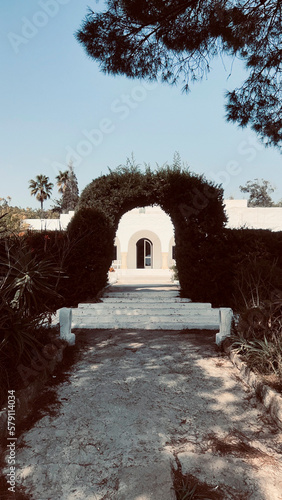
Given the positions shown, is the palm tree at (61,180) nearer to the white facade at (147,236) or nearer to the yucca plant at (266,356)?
the white facade at (147,236)

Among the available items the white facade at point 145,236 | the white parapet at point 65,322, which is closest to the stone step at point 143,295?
the white parapet at point 65,322

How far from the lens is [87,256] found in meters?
8.19

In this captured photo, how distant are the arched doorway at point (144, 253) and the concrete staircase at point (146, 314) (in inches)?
693

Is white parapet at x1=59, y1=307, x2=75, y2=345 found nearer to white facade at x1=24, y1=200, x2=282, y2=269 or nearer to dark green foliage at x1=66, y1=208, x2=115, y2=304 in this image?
dark green foliage at x1=66, y1=208, x2=115, y2=304

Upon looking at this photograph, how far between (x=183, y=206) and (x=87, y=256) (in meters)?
2.90

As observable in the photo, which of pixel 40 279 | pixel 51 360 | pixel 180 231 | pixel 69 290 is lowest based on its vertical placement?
pixel 51 360

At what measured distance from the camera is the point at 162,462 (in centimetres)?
257

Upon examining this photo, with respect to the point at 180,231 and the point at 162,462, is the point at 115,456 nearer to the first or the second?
the point at 162,462

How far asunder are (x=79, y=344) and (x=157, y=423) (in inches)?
112

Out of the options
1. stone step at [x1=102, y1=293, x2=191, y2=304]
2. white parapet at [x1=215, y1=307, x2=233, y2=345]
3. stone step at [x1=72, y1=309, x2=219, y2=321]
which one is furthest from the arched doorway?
white parapet at [x1=215, y1=307, x2=233, y2=345]

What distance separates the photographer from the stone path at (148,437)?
94.0 inches

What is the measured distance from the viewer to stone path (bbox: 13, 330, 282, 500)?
7.84 feet

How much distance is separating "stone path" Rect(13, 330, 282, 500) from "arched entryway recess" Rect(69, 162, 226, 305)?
142 inches

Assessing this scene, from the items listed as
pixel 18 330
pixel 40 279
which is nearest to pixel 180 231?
pixel 40 279
